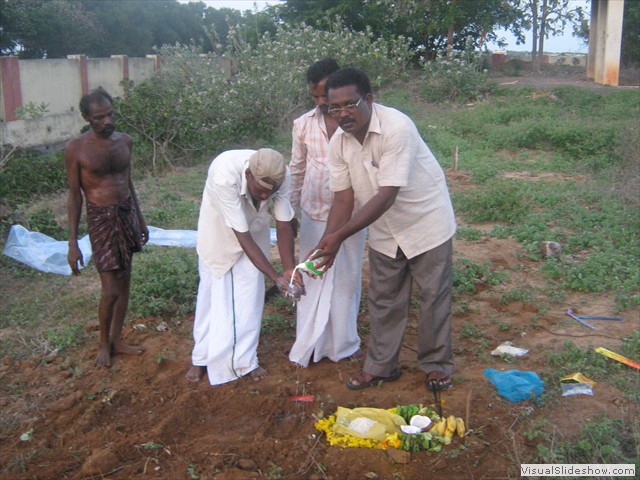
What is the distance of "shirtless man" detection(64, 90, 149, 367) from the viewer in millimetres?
4012

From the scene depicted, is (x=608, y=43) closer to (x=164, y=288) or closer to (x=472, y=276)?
(x=472, y=276)

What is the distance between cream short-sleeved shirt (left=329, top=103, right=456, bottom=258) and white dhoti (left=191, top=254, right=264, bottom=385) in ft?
2.46

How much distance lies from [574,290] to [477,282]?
2.50 feet

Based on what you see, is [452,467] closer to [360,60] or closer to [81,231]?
[81,231]

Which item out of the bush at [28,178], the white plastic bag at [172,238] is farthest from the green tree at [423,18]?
the white plastic bag at [172,238]

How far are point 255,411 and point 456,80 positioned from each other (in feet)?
42.5

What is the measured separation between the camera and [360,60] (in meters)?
15.3

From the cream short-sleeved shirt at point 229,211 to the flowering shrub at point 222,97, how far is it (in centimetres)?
678

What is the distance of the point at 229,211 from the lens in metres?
3.64

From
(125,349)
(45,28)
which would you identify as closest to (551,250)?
(125,349)

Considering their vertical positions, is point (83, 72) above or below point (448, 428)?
above

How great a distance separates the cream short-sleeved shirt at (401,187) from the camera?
340 centimetres

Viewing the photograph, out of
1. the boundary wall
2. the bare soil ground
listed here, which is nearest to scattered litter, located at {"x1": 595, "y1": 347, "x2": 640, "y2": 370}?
the bare soil ground

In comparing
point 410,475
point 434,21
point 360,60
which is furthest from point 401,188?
point 434,21
